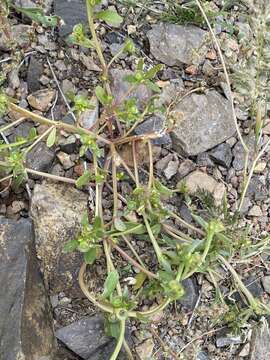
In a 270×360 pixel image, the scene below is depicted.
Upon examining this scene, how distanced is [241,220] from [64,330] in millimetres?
836

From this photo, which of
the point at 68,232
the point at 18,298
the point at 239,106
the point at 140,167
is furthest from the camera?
the point at 239,106

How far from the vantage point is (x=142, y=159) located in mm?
2750

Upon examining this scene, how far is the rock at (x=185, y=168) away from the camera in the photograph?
9.12 ft

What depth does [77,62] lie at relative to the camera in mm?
2857

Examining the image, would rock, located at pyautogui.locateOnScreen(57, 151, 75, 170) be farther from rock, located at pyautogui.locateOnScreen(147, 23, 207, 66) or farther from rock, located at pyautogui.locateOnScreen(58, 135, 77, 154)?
rock, located at pyautogui.locateOnScreen(147, 23, 207, 66)

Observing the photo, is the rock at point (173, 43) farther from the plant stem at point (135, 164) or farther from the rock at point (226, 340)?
the rock at point (226, 340)

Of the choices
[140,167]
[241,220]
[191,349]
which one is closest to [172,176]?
[140,167]

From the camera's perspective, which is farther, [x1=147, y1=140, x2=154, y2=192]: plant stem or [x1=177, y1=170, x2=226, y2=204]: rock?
[x1=177, y1=170, x2=226, y2=204]: rock

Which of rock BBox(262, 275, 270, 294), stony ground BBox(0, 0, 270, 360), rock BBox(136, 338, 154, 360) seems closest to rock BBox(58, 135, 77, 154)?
stony ground BBox(0, 0, 270, 360)

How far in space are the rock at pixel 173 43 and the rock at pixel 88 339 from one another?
116 cm

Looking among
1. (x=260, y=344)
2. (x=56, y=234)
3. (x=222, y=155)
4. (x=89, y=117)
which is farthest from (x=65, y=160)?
(x=260, y=344)

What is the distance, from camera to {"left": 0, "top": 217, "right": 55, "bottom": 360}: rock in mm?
2281

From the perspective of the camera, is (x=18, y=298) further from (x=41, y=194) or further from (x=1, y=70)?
(x=1, y=70)

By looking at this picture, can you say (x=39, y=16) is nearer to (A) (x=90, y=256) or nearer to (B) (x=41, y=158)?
(B) (x=41, y=158)
